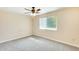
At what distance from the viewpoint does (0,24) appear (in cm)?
115

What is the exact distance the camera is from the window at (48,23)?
1253 millimetres

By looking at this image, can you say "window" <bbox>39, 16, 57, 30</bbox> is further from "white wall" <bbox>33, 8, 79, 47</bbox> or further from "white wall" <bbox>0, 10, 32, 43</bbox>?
"white wall" <bbox>0, 10, 32, 43</bbox>

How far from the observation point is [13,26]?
4.05 ft

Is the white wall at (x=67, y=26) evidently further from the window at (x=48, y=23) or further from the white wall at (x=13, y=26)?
the white wall at (x=13, y=26)

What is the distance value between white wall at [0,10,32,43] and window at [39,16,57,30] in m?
0.19

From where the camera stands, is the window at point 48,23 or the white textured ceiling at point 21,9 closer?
the white textured ceiling at point 21,9

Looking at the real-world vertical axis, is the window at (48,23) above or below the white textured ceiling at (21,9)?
below

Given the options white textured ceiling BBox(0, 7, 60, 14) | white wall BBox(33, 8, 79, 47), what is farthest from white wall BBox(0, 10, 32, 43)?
white wall BBox(33, 8, 79, 47)

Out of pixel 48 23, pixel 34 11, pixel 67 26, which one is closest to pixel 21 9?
pixel 34 11

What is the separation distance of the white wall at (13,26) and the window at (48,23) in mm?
192

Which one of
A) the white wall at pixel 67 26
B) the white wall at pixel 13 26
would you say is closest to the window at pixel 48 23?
the white wall at pixel 67 26

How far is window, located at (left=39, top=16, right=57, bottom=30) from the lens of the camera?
1253 millimetres
